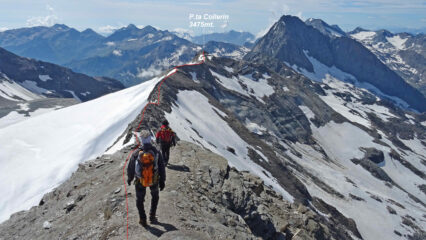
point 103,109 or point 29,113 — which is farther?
point 29,113

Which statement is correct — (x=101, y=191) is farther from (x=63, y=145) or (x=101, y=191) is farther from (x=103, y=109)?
(x=103, y=109)

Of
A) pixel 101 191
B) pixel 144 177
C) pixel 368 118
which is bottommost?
pixel 368 118

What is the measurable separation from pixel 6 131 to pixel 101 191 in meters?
58.7

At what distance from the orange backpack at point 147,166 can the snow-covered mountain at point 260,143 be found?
24.4m

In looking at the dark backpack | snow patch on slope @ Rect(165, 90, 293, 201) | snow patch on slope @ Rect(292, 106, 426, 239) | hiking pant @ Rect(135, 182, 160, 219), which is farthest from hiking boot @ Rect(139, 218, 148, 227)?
snow patch on slope @ Rect(292, 106, 426, 239)

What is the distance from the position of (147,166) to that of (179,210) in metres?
3.47

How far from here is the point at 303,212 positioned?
23.8 m

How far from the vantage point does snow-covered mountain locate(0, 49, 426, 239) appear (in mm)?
48938

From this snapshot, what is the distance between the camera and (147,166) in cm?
1092

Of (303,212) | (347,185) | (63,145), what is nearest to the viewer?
(303,212)

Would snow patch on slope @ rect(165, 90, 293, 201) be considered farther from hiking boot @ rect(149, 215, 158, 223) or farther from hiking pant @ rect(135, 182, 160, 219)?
hiking pant @ rect(135, 182, 160, 219)

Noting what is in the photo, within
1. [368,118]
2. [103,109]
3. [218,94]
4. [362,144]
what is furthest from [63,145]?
[368,118]

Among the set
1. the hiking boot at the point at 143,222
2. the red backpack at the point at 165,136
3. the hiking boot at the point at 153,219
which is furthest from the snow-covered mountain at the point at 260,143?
the hiking boot at the point at 143,222

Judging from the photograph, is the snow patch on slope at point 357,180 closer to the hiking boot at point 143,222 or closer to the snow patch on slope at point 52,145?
the snow patch on slope at point 52,145
